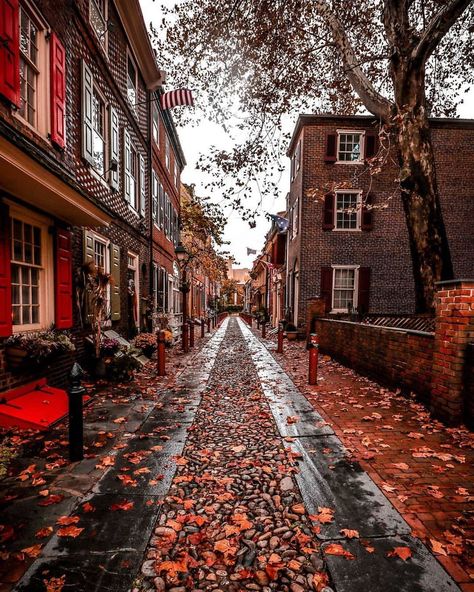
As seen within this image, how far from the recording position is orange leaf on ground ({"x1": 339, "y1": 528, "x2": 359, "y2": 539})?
2.23 meters

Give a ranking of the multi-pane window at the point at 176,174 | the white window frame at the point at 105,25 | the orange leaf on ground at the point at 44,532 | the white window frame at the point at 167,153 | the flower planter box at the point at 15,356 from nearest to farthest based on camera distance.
Result: the orange leaf on ground at the point at 44,532 < the flower planter box at the point at 15,356 < the white window frame at the point at 105,25 < the white window frame at the point at 167,153 < the multi-pane window at the point at 176,174

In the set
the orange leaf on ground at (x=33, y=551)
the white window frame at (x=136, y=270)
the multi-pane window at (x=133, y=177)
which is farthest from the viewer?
the white window frame at (x=136, y=270)

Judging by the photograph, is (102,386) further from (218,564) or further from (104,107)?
(104,107)

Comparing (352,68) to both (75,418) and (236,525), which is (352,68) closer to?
(75,418)

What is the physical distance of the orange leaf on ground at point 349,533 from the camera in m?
2.23

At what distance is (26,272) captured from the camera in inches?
201

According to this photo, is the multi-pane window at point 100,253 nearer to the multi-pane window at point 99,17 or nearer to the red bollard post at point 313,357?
the multi-pane window at point 99,17

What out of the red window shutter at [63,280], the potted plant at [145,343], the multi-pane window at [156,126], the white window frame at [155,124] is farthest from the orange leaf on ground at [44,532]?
the multi-pane window at [156,126]

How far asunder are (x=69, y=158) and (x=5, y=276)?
3.11 metres

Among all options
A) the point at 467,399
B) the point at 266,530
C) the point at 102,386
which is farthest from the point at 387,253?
the point at 266,530

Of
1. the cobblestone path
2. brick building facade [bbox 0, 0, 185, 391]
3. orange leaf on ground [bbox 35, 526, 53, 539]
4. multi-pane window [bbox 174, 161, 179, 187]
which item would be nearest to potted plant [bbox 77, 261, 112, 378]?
brick building facade [bbox 0, 0, 185, 391]

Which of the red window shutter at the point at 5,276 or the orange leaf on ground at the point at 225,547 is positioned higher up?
the red window shutter at the point at 5,276

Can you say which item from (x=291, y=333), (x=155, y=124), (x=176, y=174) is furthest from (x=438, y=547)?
(x=176, y=174)

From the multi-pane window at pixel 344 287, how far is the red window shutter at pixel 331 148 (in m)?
5.38
